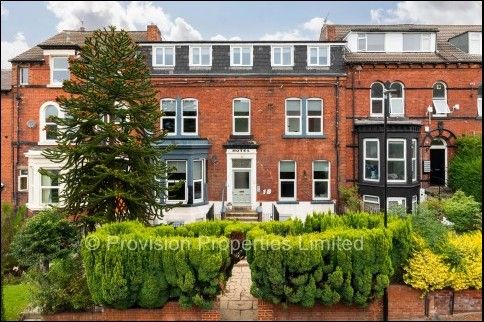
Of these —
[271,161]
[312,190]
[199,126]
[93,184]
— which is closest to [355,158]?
[312,190]

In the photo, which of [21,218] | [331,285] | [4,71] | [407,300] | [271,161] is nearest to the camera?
[331,285]

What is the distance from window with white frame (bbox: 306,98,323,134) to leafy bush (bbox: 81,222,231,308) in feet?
39.2

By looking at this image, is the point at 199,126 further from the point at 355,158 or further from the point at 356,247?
the point at 356,247

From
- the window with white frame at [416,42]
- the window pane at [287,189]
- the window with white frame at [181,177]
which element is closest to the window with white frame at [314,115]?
the window pane at [287,189]

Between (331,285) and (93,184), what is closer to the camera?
(331,285)

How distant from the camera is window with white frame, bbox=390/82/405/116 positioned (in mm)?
21362

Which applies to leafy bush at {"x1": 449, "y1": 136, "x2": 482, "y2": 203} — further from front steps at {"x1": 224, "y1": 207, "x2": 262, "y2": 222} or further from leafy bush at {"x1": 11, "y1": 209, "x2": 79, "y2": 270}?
leafy bush at {"x1": 11, "y1": 209, "x2": 79, "y2": 270}

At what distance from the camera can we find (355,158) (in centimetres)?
2105

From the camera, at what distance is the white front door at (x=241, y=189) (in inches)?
818

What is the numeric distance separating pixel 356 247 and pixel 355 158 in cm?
1170

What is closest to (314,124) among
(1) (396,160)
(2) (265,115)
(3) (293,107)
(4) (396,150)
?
(3) (293,107)

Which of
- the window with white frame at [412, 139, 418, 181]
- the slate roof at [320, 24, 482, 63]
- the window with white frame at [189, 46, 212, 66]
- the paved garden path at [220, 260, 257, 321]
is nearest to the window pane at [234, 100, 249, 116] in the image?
the window with white frame at [189, 46, 212, 66]

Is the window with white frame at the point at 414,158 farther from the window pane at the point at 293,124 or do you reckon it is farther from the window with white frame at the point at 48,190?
the window with white frame at the point at 48,190

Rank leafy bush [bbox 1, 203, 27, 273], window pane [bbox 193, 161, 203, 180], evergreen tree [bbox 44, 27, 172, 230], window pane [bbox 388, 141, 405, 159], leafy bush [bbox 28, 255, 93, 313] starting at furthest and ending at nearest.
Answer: window pane [bbox 388, 141, 405, 159] → window pane [bbox 193, 161, 203, 180] → leafy bush [bbox 1, 203, 27, 273] → evergreen tree [bbox 44, 27, 172, 230] → leafy bush [bbox 28, 255, 93, 313]
